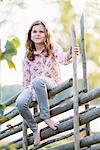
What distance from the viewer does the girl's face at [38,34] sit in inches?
148

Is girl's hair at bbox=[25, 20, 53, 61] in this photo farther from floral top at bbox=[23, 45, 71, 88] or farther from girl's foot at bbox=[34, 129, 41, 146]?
girl's foot at bbox=[34, 129, 41, 146]

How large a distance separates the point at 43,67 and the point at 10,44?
2.40m

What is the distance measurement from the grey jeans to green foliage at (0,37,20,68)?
7.14ft

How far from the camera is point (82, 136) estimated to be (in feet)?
12.6

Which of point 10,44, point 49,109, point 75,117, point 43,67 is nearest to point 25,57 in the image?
point 43,67

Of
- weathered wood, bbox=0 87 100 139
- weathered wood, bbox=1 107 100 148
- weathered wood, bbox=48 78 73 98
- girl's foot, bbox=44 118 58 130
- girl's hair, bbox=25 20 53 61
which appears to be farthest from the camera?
girl's hair, bbox=25 20 53 61

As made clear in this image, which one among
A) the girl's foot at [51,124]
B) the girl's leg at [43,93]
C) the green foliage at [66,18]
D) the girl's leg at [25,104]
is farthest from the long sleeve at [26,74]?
the green foliage at [66,18]

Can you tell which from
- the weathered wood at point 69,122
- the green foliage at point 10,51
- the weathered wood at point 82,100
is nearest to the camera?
the green foliage at point 10,51

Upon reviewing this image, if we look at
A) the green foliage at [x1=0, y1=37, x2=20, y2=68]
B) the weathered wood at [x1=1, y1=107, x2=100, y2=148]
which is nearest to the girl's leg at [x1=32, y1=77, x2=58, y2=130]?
the weathered wood at [x1=1, y1=107, x2=100, y2=148]

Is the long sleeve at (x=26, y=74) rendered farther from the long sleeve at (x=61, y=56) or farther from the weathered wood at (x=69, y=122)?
the weathered wood at (x=69, y=122)

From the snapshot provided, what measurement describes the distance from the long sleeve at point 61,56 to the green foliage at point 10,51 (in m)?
2.21

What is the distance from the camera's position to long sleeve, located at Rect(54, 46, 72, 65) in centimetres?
351

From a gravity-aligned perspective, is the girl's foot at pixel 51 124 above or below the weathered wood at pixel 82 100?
below

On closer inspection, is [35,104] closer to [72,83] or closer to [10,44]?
[72,83]
